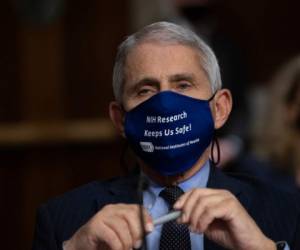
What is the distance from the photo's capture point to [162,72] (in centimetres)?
295

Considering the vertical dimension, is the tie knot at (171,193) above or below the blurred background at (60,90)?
above

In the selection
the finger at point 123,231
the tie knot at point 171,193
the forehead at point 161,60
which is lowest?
the tie knot at point 171,193

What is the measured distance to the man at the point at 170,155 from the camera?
2908 millimetres

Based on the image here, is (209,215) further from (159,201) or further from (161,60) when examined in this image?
(161,60)

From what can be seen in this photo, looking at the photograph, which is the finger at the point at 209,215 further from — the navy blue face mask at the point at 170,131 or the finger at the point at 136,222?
the navy blue face mask at the point at 170,131

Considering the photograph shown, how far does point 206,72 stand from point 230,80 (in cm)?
287

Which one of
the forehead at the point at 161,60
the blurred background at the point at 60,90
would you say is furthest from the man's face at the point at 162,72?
the blurred background at the point at 60,90

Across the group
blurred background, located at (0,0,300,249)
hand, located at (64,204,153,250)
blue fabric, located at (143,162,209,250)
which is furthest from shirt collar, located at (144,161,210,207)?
blurred background, located at (0,0,300,249)

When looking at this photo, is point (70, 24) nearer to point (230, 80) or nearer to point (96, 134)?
point (96, 134)

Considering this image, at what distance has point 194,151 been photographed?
9.67ft

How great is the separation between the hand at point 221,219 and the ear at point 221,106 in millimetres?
452

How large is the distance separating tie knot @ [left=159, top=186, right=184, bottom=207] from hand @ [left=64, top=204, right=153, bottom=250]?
13.8 inches

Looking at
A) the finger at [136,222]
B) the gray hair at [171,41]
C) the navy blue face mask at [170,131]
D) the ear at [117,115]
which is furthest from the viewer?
the ear at [117,115]

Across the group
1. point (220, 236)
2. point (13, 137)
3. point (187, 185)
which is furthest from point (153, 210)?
point (13, 137)
